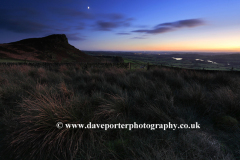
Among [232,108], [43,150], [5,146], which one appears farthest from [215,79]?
[5,146]

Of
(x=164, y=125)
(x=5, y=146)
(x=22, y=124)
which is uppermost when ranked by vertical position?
(x=22, y=124)

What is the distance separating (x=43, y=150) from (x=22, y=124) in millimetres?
697

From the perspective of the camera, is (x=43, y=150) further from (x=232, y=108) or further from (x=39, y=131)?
(x=232, y=108)

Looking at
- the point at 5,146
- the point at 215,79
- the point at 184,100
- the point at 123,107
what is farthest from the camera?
the point at 215,79

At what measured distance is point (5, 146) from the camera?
1.99 m

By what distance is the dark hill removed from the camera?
20.0 m

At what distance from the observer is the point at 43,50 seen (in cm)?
2416

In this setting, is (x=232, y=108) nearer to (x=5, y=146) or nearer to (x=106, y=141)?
(x=106, y=141)

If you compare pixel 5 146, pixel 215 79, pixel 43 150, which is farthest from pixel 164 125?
pixel 215 79

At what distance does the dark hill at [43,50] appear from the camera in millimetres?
19953

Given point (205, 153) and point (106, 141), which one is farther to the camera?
point (106, 141)

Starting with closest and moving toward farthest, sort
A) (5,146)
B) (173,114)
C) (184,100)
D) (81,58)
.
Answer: (5,146)
(173,114)
(184,100)
(81,58)

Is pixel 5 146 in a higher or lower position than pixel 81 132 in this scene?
lower

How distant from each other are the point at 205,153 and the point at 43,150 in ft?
7.86
